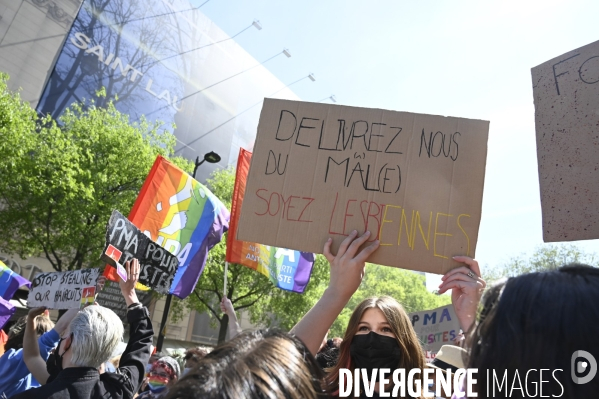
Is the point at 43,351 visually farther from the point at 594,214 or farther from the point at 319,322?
the point at 594,214

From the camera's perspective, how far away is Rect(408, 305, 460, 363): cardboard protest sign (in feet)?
29.6

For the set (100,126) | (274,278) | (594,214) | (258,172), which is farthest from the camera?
(100,126)

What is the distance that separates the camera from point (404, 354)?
2.49 metres

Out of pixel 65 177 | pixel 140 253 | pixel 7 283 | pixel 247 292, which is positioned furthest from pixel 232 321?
pixel 247 292

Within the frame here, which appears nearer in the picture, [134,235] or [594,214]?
[594,214]

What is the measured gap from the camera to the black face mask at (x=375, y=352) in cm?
247

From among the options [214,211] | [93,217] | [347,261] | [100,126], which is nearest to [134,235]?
[214,211]

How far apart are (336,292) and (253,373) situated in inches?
38.5

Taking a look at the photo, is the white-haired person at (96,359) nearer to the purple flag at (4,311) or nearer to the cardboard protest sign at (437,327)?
the purple flag at (4,311)

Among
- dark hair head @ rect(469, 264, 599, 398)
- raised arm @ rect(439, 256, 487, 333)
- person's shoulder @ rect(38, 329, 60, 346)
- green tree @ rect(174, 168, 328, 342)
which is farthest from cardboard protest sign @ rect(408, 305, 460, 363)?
green tree @ rect(174, 168, 328, 342)

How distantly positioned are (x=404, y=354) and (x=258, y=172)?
48.8 inches

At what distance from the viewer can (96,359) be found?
8.43 ft

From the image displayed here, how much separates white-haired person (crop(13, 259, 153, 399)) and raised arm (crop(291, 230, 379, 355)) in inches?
48.1

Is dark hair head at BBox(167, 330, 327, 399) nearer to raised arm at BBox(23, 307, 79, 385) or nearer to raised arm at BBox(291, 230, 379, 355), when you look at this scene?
raised arm at BBox(291, 230, 379, 355)
